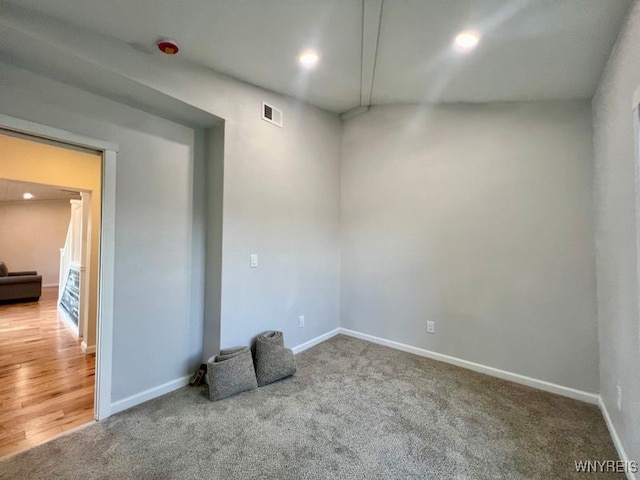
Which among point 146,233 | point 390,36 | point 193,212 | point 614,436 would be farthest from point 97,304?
point 614,436

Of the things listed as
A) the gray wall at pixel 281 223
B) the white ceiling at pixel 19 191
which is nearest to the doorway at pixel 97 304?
the gray wall at pixel 281 223

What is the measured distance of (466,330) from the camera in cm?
278

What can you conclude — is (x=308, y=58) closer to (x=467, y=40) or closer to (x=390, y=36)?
(x=390, y=36)

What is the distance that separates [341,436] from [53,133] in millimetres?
2742

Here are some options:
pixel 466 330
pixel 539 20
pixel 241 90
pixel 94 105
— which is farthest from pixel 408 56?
pixel 466 330

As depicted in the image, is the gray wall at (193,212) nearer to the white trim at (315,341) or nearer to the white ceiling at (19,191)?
the white trim at (315,341)

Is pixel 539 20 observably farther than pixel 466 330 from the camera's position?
No

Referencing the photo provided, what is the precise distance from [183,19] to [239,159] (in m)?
1.06

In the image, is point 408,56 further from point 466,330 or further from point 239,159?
point 466,330

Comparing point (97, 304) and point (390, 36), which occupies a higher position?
point (390, 36)

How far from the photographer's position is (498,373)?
259 centimetres

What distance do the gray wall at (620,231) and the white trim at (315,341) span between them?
2515mm

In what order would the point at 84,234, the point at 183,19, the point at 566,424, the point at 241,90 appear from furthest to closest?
1. the point at 84,234
2. the point at 241,90
3. the point at 566,424
4. the point at 183,19

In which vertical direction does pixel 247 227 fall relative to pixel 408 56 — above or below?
below
